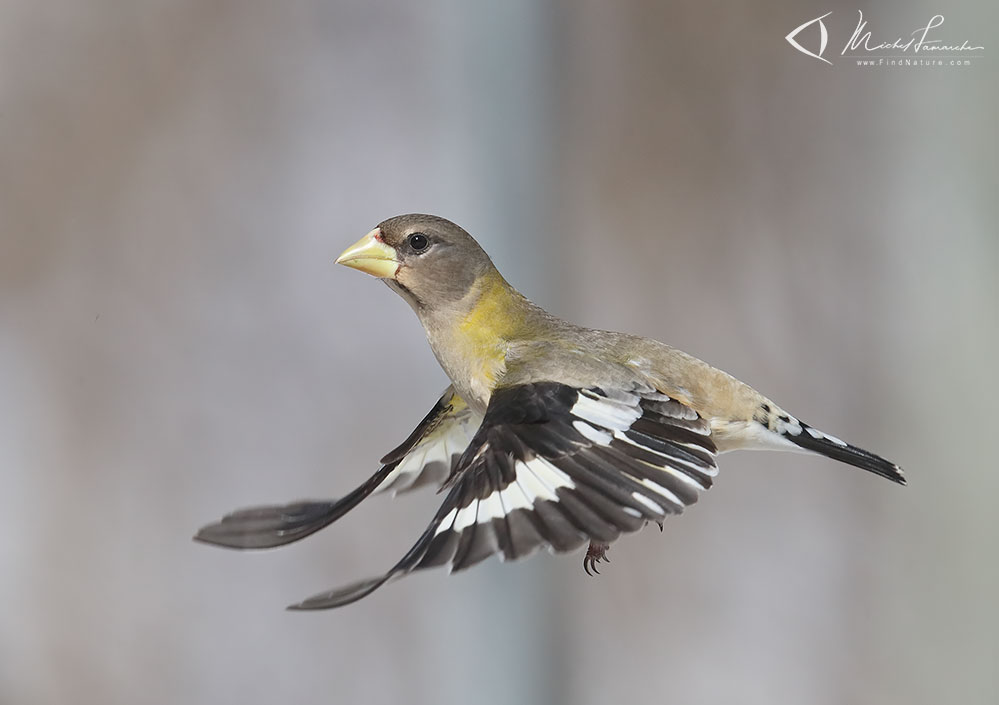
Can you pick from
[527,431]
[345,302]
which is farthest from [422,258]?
[345,302]

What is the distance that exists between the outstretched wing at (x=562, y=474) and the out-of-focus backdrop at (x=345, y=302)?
1.72 ft

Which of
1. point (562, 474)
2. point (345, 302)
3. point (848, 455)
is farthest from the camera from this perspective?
point (345, 302)

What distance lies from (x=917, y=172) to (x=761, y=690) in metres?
0.66

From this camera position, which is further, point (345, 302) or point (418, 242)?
point (345, 302)

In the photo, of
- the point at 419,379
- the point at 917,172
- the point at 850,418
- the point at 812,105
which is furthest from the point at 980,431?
the point at 419,379

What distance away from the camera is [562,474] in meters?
0.46

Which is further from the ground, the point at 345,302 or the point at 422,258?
the point at 345,302

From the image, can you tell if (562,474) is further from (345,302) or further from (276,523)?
(345,302)

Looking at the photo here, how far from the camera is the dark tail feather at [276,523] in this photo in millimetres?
527

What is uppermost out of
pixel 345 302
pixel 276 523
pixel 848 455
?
pixel 345 302

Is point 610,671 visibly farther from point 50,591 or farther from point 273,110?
point 273,110

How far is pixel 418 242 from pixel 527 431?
124mm

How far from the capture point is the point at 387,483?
26.2 inches

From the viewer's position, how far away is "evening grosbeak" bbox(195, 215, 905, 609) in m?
0.43
